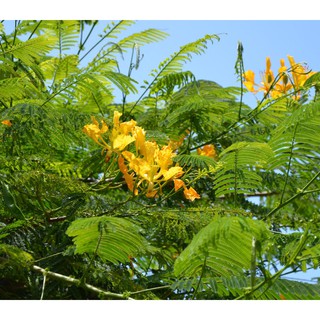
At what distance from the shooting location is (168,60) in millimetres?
2883

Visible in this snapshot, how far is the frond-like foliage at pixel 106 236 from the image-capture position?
1.44m

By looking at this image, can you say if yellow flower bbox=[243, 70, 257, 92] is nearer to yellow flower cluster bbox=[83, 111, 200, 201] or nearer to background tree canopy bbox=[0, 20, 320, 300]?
background tree canopy bbox=[0, 20, 320, 300]

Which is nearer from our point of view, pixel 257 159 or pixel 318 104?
pixel 318 104

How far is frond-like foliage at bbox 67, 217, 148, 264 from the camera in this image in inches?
56.7

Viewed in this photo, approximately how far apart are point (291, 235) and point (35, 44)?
3.76ft

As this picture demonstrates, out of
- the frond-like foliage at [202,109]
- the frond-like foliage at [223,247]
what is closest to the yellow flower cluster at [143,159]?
the frond-like foliage at [223,247]

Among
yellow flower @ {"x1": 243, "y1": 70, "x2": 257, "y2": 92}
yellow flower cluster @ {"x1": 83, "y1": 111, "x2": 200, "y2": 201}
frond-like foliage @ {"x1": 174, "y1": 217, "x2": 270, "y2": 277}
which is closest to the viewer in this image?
frond-like foliage @ {"x1": 174, "y1": 217, "x2": 270, "y2": 277}

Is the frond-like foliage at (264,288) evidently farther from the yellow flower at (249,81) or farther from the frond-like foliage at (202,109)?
the yellow flower at (249,81)

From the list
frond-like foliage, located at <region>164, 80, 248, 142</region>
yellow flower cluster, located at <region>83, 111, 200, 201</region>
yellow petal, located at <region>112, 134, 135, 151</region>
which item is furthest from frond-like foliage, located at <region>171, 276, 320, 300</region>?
frond-like foliage, located at <region>164, 80, 248, 142</region>

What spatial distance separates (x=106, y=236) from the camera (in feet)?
4.98

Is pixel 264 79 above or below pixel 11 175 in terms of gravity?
above

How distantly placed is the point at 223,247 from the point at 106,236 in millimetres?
283
